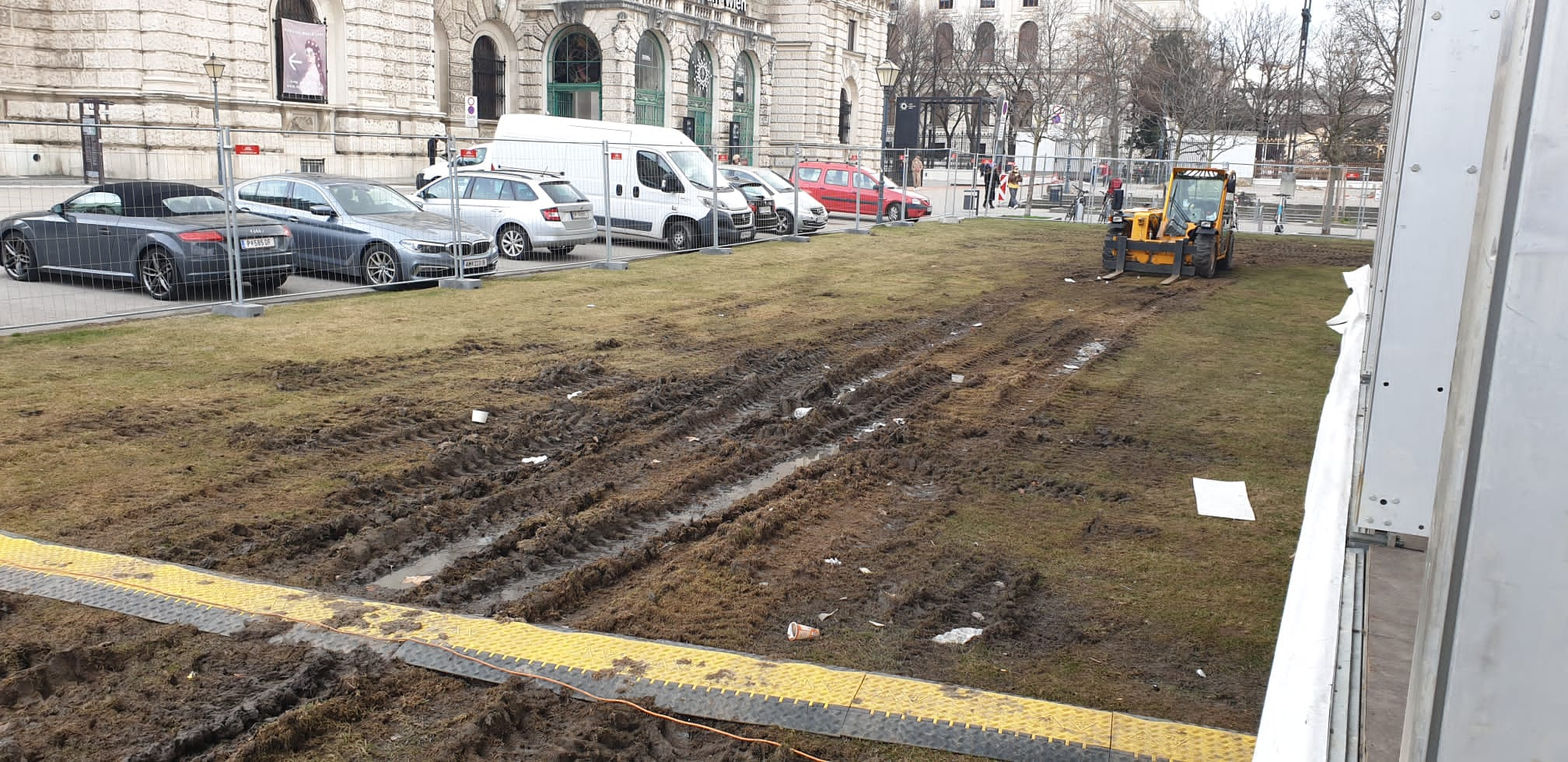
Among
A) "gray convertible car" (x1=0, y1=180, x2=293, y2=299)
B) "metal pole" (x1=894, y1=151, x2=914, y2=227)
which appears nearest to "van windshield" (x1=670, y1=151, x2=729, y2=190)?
"metal pole" (x1=894, y1=151, x2=914, y2=227)

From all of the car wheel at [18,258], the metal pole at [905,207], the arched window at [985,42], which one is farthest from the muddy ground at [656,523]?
the arched window at [985,42]

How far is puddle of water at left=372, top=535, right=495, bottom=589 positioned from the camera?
5336 millimetres

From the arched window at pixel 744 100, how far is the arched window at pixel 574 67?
920 centimetres

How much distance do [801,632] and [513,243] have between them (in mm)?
14615

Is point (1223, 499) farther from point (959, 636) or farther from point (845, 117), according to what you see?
point (845, 117)

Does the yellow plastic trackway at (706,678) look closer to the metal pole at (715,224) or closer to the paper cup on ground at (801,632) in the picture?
the paper cup on ground at (801,632)

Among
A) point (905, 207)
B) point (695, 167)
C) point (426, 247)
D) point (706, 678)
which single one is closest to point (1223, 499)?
point (706, 678)

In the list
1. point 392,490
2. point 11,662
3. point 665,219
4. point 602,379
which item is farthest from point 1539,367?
point 665,219

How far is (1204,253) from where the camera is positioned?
18781 millimetres

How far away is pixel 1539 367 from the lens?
128 cm

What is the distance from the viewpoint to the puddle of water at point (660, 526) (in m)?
5.32

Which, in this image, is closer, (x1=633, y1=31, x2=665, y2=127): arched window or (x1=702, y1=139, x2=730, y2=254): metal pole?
(x1=702, y1=139, x2=730, y2=254): metal pole

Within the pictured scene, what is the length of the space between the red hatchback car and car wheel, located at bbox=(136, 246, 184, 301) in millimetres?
19314

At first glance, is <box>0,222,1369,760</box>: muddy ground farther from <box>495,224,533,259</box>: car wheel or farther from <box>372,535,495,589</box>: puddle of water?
<box>495,224,533,259</box>: car wheel
